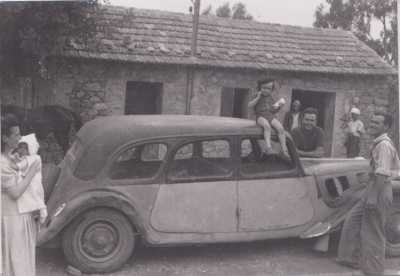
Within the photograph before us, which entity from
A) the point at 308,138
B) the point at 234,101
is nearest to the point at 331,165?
the point at 308,138

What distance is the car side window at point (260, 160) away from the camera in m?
4.44

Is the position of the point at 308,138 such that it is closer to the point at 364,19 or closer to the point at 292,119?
the point at 292,119

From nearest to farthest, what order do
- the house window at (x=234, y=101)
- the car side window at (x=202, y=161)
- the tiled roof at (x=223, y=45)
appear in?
the car side window at (x=202, y=161) < the house window at (x=234, y=101) < the tiled roof at (x=223, y=45)

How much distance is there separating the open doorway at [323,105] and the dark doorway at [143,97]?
1.96 m

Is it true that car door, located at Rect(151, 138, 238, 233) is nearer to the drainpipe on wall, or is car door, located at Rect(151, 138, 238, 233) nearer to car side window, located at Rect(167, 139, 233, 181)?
car side window, located at Rect(167, 139, 233, 181)

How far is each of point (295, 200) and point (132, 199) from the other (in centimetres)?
158

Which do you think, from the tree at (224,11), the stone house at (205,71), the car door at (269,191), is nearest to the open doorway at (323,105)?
the stone house at (205,71)

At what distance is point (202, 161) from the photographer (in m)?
4.34

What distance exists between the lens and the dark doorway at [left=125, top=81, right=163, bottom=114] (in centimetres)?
528

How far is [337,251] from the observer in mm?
4691

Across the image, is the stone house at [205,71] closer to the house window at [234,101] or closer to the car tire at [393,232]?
the house window at [234,101]

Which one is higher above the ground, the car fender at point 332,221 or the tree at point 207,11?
the tree at point 207,11

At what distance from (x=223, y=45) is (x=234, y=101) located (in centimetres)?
109

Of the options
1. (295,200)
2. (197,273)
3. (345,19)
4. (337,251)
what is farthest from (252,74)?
(197,273)
